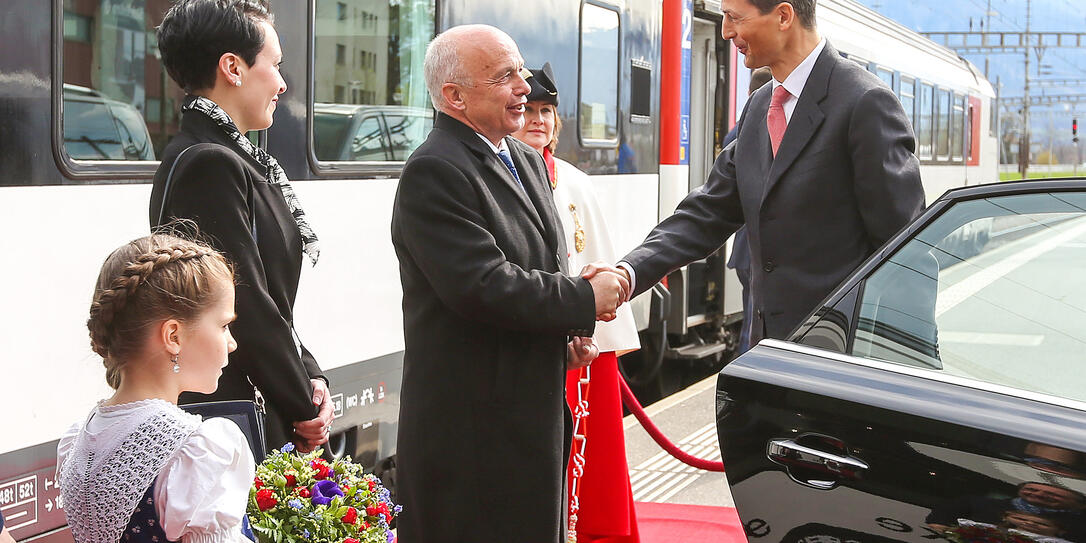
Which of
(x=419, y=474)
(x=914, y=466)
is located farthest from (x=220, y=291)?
(x=914, y=466)

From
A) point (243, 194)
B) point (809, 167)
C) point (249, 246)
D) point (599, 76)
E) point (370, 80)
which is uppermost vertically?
point (599, 76)

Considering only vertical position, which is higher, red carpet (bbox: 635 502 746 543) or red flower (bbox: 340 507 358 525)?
red flower (bbox: 340 507 358 525)

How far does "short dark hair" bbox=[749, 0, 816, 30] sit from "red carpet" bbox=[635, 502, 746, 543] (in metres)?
2.20

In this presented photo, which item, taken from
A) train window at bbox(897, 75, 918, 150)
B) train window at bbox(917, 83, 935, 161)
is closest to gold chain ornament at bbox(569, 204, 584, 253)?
train window at bbox(897, 75, 918, 150)

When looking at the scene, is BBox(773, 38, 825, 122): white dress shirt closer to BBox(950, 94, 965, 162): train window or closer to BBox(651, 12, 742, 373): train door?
BBox(651, 12, 742, 373): train door

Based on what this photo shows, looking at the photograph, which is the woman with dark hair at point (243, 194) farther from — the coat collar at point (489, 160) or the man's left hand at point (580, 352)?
the man's left hand at point (580, 352)

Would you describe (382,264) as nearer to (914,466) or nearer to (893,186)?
(893,186)

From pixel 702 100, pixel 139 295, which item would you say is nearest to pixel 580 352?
pixel 139 295

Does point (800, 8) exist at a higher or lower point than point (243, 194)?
higher

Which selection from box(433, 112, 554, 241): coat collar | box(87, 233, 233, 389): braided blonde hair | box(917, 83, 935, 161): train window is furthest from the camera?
box(917, 83, 935, 161): train window

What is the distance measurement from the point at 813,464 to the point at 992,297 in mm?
545

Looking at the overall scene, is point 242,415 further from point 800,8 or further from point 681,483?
point 681,483

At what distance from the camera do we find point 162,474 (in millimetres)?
1999

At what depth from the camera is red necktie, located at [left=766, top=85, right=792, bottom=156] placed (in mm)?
3365
